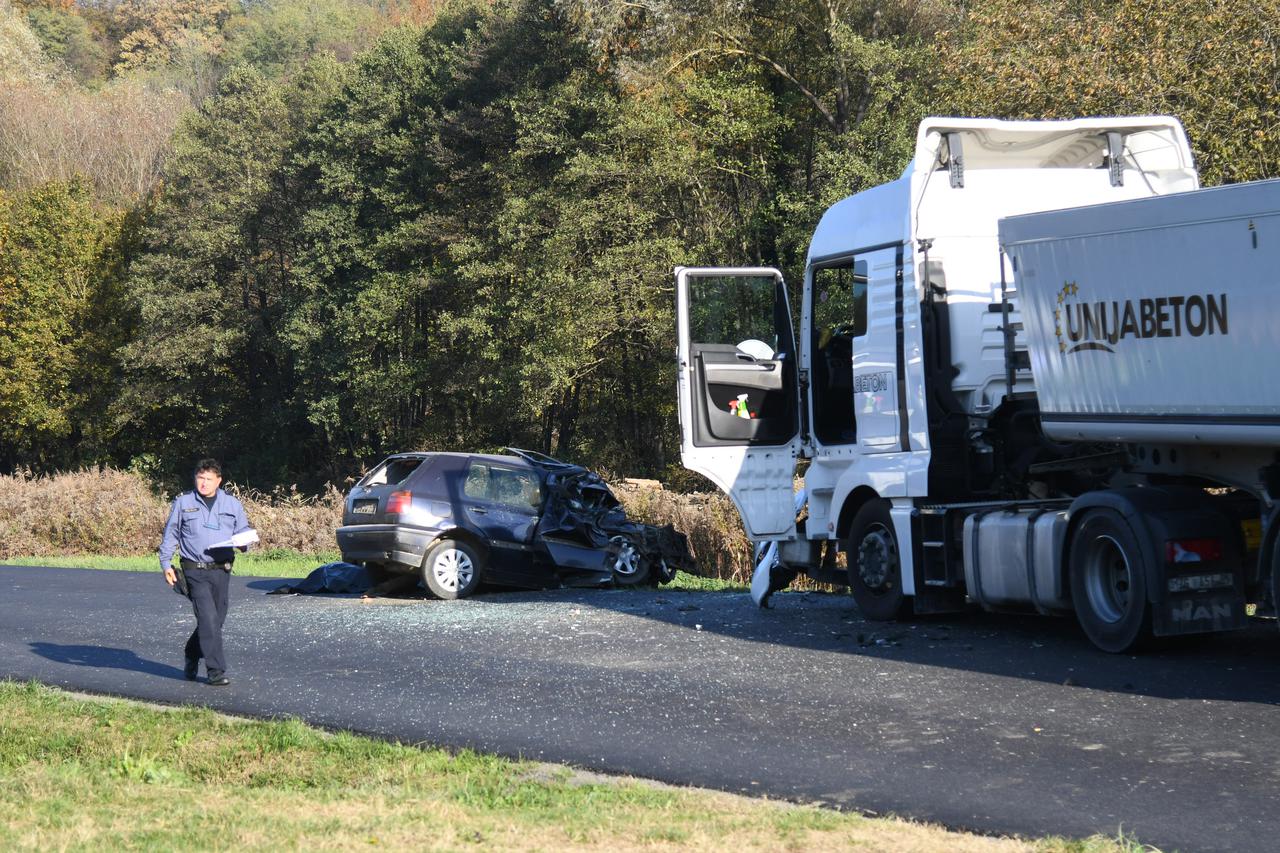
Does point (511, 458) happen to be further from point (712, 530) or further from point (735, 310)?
point (735, 310)

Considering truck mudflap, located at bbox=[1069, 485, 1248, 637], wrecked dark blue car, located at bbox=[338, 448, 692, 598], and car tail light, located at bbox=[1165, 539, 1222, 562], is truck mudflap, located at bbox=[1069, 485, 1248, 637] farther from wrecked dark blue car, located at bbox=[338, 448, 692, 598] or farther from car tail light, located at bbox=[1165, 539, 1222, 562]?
wrecked dark blue car, located at bbox=[338, 448, 692, 598]

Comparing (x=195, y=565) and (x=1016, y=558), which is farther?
(x=1016, y=558)

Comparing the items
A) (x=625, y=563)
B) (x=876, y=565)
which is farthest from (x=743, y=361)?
(x=625, y=563)

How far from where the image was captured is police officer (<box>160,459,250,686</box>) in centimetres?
1055

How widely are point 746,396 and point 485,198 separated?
101 ft

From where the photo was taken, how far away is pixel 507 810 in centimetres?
643

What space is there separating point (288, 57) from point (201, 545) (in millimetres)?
76274

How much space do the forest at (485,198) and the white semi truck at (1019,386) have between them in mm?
10748

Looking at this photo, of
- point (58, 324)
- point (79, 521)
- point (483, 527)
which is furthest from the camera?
point (58, 324)

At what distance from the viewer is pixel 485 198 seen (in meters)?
43.5

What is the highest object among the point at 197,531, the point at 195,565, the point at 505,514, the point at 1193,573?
the point at 197,531

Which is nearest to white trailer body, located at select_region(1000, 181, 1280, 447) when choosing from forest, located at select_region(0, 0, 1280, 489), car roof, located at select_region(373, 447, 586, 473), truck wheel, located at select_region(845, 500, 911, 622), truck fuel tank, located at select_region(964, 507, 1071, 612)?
truck fuel tank, located at select_region(964, 507, 1071, 612)

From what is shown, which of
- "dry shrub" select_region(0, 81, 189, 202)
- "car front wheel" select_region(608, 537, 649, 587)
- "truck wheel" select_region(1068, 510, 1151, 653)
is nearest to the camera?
"truck wheel" select_region(1068, 510, 1151, 653)

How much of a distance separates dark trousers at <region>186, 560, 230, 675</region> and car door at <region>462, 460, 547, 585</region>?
20.5 feet
